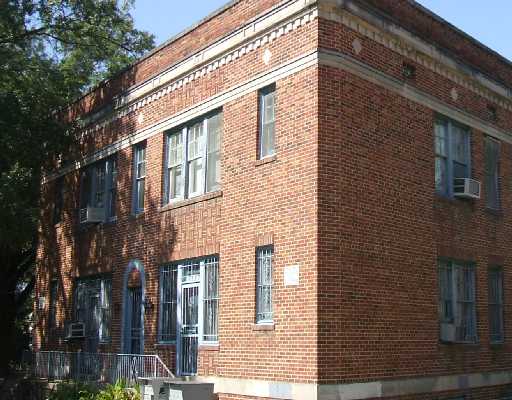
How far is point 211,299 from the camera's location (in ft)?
53.3

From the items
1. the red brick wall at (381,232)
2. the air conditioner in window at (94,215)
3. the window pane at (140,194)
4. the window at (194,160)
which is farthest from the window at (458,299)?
the air conditioner in window at (94,215)

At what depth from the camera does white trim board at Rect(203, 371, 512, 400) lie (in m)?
12.9

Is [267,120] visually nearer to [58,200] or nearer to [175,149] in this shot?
[175,149]

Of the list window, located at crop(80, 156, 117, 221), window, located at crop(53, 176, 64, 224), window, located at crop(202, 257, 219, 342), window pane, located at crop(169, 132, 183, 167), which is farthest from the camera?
window, located at crop(53, 176, 64, 224)

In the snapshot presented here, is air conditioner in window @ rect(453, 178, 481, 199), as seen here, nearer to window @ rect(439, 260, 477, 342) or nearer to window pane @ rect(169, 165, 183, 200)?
window @ rect(439, 260, 477, 342)

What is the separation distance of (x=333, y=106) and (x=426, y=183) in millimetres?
3549

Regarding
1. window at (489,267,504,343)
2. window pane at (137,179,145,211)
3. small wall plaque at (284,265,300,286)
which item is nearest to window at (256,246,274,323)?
small wall plaque at (284,265,300,286)

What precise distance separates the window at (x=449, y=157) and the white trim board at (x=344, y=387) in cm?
447

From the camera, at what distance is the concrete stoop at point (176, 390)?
13.7 m

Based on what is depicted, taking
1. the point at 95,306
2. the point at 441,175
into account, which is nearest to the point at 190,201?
the point at 95,306

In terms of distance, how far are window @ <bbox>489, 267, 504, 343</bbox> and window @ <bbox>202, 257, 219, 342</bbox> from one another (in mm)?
7174

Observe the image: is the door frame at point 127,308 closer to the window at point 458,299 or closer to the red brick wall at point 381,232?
the red brick wall at point 381,232

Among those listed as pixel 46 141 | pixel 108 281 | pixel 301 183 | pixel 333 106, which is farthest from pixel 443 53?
pixel 46 141

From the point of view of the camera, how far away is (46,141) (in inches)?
904
